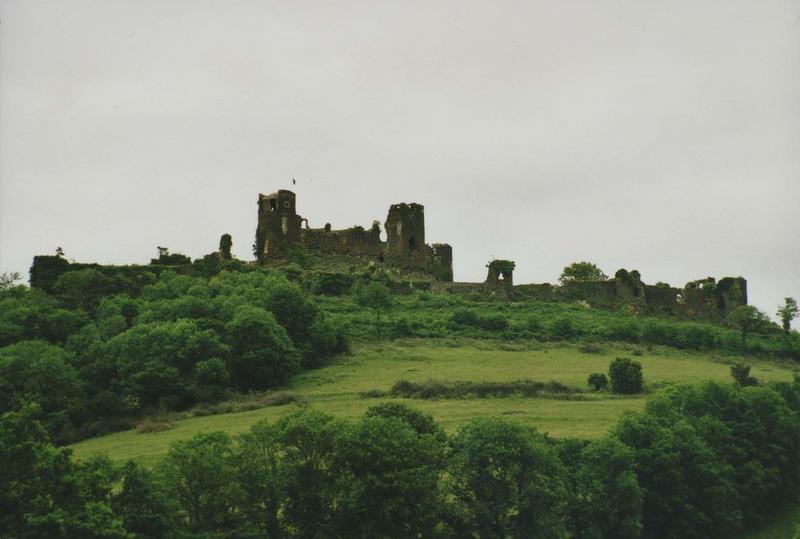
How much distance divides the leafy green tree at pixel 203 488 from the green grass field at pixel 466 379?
1138cm

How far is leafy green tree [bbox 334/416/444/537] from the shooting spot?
37031 mm

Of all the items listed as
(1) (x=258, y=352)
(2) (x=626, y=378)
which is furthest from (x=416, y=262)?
(2) (x=626, y=378)

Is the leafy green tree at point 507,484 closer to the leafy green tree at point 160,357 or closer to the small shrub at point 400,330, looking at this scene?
the leafy green tree at point 160,357

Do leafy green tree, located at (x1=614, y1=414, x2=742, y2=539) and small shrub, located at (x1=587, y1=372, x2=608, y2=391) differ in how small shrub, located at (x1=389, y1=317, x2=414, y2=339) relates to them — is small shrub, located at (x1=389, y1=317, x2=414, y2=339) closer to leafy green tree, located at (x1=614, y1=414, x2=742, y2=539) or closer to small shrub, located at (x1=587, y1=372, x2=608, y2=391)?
small shrub, located at (x1=587, y1=372, x2=608, y2=391)

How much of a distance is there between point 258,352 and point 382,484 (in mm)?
31740

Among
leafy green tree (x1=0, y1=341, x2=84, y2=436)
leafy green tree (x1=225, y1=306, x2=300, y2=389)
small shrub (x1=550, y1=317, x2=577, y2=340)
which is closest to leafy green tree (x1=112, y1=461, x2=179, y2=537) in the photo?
leafy green tree (x1=0, y1=341, x2=84, y2=436)

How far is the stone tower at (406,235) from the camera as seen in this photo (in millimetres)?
A: 100875

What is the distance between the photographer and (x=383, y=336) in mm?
80188

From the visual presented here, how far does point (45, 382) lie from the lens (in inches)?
2434

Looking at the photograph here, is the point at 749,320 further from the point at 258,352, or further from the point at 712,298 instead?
the point at 258,352

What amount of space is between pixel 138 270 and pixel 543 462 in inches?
2258

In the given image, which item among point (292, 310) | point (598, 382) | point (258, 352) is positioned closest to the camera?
point (598, 382)

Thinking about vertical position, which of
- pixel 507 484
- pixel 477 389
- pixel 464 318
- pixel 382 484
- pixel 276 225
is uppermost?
pixel 276 225

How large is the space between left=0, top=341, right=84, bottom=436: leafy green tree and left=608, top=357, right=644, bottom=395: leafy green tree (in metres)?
32.1
